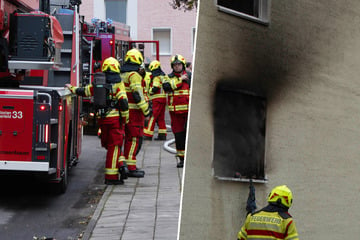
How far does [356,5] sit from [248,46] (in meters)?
0.76

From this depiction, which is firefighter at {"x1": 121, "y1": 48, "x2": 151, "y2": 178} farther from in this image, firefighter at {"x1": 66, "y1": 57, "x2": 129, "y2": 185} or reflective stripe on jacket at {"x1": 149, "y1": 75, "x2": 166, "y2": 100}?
reflective stripe on jacket at {"x1": 149, "y1": 75, "x2": 166, "y2": 100}

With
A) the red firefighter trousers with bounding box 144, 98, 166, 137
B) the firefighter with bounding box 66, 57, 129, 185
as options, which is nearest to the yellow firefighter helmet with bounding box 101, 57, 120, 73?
the firefighter with bounding box 66, 57, 129, 185

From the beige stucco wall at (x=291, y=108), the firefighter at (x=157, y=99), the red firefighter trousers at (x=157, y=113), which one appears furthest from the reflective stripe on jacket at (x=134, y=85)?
the beige stucco wall at (x=291, y=108)

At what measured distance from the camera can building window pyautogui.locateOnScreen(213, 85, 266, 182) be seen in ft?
12.8

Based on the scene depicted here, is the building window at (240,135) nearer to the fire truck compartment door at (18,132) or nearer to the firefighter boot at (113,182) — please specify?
the fire truck compartment door at (18,132)

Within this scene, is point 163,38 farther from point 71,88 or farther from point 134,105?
point 71,88

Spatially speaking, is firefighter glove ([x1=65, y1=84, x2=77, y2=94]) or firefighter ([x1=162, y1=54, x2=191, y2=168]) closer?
firefighter glove ([x1=65, y1=84, x2=77, y2=94])

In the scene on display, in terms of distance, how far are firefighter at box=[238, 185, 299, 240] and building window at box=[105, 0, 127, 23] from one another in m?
21.9

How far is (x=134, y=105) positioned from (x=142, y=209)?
242 centimetres

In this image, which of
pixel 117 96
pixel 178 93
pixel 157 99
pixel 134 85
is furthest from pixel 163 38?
pixel 117 96

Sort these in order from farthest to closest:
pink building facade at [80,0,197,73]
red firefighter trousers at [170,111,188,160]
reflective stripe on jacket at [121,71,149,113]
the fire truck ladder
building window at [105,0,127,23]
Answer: pink building facade at [80,0,197,73] → building window at [105,0,127,23] → red firefighter trousers at [170,111,188,160] → reflective stripe on jacket at [121,71,149,113] → the fire truck ladder

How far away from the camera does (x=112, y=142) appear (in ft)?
31.5

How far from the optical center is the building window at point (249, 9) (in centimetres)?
390

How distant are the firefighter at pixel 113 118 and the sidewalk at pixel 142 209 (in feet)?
0.76
